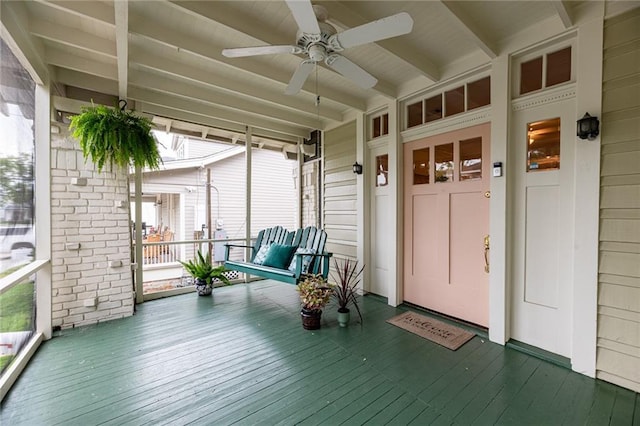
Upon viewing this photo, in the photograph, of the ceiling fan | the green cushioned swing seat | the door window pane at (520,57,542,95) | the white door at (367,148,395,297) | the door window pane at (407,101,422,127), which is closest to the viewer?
the ceiling fan

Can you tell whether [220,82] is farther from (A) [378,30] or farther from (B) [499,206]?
(B) [499,206]

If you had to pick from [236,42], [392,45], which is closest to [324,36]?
[392,45]

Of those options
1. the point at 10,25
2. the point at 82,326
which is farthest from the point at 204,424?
the point at 10,25

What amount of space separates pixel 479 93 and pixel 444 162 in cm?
77

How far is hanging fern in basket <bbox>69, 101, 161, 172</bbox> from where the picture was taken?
2.62 metres

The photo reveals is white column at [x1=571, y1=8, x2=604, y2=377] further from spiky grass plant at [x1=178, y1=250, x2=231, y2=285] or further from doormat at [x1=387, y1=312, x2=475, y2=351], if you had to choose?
spiky grass plant at [x1=178, y1=250, x2=231, y2=285]

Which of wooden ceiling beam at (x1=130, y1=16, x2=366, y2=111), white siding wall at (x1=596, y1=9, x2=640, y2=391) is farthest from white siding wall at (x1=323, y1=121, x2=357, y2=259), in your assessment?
white siding wall at (x1=596, y1=9, x2=640, y2=391)

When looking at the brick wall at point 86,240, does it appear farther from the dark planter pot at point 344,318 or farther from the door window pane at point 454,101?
the door window pane at point 454,101

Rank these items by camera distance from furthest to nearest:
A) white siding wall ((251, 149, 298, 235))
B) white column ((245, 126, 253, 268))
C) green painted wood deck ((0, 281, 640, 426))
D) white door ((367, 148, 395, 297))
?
1. white siding wall ((251, 149, 298, 235))
2. white column ((245, 126, 253, 268))
3. white door ((367, 148, 395, 297))
4. green painted wood deck ((0, 281, 640, 426))

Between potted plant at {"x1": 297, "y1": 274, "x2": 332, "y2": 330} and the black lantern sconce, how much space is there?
248 centimetres

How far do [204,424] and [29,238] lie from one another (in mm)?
2424

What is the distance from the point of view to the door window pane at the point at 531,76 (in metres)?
2.40

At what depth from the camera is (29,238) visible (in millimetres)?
2480

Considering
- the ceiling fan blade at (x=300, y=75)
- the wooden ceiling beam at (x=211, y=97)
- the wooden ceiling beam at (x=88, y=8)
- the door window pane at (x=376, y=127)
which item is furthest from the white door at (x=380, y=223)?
the wooden ceiling beam at (x=88, y=8)
